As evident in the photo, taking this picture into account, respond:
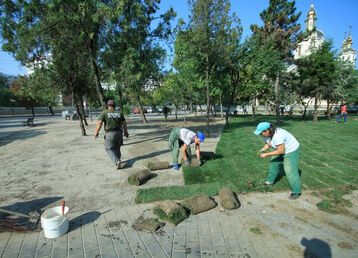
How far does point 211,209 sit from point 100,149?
6.63 metres

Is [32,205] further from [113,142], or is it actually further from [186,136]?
[186,136]

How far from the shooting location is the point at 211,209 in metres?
3.64

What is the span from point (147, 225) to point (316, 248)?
2.36 meters

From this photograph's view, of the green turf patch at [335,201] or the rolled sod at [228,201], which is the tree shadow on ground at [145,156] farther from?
the green turf patch at [335,201]

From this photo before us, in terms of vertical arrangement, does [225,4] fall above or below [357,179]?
above

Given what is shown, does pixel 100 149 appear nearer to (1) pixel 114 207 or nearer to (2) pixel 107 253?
(1) pixel 114 207

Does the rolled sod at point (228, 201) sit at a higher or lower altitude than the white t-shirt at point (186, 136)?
lower

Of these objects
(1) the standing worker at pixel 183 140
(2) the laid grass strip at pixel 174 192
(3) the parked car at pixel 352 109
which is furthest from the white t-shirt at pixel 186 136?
(3) the parked car at pixel 352 109

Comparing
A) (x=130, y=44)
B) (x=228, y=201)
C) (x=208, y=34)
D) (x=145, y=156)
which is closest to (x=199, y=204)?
(x=228, y=201)

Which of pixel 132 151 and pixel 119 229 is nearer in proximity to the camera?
pixel 119 229

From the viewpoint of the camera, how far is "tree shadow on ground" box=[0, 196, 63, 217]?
12.3 feet

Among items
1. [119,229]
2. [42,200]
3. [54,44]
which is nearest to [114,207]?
[119,229]

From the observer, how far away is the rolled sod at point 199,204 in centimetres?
353

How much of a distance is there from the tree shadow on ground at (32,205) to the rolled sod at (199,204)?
2.72m
